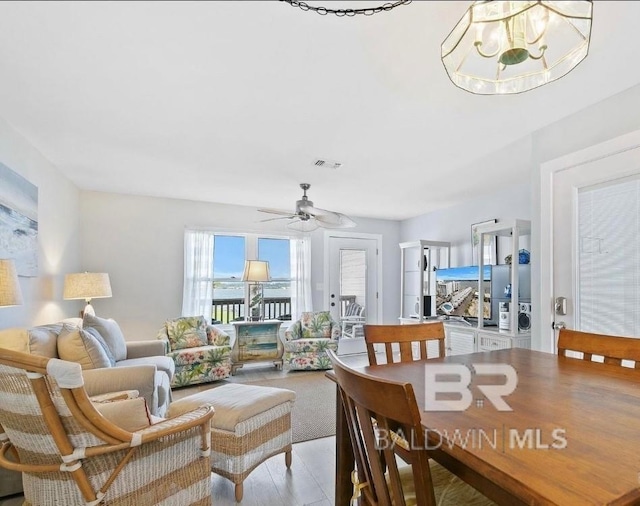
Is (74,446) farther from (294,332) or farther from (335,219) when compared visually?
(294,332)

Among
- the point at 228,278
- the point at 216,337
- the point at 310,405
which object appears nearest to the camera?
the point at 310,405

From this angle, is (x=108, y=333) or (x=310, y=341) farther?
(x=310, y=341)

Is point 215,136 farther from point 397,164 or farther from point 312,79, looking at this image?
point 397,164

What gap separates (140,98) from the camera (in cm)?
216

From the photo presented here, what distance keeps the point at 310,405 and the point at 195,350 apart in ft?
5.03

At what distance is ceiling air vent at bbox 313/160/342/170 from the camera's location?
330 cm

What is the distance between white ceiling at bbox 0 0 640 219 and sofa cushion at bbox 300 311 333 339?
2.24m

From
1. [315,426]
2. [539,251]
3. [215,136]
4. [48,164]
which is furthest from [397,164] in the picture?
[48,164]

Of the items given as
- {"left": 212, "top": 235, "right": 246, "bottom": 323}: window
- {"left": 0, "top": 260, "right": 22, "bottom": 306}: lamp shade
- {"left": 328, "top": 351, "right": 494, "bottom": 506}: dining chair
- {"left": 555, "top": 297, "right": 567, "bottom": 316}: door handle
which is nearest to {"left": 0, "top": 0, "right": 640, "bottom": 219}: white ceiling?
{"left": 0, "top": 260, "right": 22, "bottom": 306}: lamp shade

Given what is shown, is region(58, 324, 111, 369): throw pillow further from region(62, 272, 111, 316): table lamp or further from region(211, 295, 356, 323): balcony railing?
region(211, 295, 356, 323): balcony railing

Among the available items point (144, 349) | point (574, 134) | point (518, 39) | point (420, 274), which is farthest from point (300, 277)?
point (518, 39)

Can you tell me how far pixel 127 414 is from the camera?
138cm

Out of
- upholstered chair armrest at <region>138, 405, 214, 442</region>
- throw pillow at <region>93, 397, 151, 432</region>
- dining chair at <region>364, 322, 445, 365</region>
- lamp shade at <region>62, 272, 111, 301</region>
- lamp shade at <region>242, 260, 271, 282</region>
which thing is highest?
lamp shade at <region>242, 260, 271, 282</region>

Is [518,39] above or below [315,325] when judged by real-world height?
above
